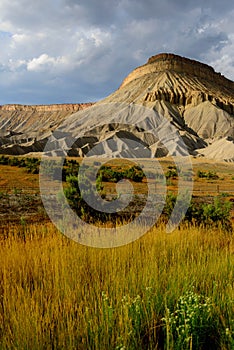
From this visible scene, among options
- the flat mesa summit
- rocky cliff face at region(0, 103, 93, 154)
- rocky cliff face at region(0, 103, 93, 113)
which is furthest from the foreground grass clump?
rocky cliff face at region(0, 103, 93, 113)

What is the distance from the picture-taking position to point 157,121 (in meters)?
87.1

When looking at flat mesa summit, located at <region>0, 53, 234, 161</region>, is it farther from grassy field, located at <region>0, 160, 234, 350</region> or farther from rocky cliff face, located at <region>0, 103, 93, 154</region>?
grassy field, located at <region>0, 160, 234, 350</region>

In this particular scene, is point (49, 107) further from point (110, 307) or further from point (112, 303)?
point (110, 307)

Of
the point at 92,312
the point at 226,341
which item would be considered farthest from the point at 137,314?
the point at 226,341

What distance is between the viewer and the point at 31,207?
38.3ft

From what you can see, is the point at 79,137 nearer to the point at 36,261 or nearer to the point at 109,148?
the point at 109,148

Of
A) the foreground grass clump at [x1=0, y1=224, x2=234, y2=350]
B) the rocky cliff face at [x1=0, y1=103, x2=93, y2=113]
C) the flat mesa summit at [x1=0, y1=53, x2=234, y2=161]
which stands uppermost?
the rocky cliff face at [x1=0, y1=103, x2=93, y2=113]

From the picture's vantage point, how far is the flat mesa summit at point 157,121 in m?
70.4

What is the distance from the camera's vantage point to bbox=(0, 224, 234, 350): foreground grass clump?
8.09 feet

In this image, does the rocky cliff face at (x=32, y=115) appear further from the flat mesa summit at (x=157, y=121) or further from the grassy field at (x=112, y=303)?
the grassy field at (x=112, y=303)

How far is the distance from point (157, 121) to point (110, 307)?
8649 centimetres

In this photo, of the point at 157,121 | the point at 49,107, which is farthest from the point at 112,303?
the point at 49,107

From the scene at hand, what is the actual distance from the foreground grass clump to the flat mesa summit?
2355 inches

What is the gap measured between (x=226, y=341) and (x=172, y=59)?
12698 centimetres
